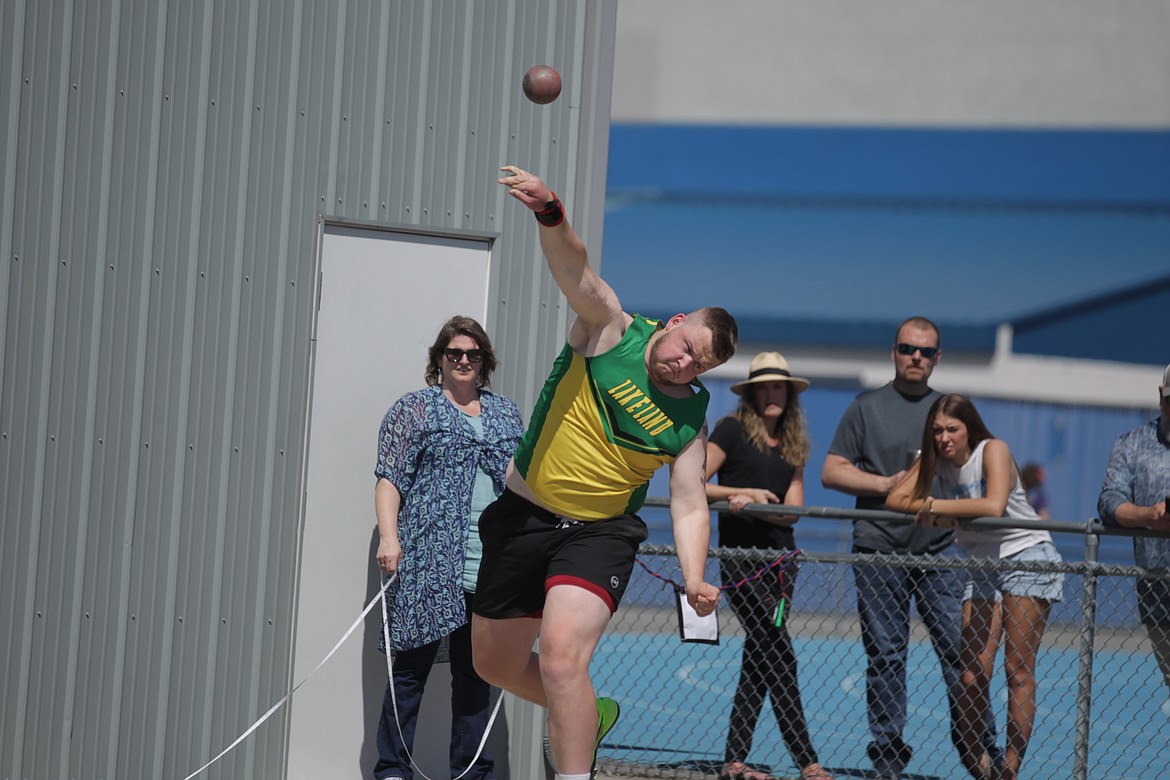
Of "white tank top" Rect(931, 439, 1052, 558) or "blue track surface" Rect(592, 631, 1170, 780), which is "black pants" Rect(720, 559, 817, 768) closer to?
"blue track surface" Rect(592, 631, 1170, 780)

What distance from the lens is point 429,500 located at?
5.73 metres

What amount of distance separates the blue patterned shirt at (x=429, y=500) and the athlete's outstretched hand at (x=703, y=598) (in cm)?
137

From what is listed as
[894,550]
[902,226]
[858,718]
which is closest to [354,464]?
[894,550]

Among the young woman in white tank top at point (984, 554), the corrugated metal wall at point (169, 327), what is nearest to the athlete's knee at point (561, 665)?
the corrugated metal wall at point (169, 327)

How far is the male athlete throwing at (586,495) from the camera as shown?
4672mm

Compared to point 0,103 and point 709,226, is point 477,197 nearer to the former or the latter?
point 0,103

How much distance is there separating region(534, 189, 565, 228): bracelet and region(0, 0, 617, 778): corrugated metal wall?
1.70 metres

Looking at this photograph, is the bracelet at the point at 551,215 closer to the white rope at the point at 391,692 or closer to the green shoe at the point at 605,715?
the white rope at the point at 391,692

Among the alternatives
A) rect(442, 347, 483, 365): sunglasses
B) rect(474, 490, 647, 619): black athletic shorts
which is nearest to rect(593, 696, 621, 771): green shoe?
rect(474, 490, 647, 619): black athletic shorts

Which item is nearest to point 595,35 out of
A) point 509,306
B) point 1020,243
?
point 509,306

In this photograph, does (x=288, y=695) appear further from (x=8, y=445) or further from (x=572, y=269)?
(x=572, y=269)

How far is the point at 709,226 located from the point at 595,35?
24672 mm

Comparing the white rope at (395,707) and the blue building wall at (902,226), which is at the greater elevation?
the blue building wall at (902,226)

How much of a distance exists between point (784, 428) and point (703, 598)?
222 cm
